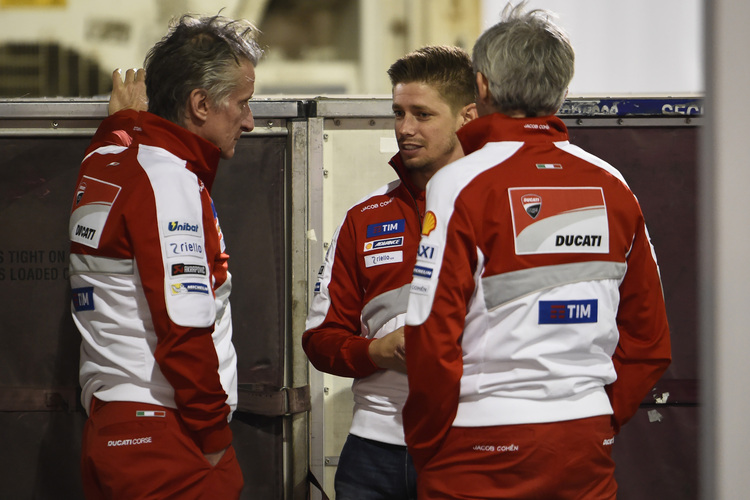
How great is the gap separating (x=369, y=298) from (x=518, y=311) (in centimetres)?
67

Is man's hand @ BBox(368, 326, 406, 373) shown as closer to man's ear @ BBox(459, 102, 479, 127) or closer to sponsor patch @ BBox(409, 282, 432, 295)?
sponsor patch @ BBox(409, 282, 432, 295)

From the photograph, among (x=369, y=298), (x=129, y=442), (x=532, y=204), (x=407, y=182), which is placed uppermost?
(x=407, y=182)

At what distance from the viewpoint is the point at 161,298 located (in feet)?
5.70

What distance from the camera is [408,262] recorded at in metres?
1.99

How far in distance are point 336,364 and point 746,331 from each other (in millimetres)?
1228

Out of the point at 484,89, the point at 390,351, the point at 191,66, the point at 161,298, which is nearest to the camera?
the point at 484,89

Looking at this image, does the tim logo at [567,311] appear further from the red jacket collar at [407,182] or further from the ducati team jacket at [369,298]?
the red jacket collar at [407,182]

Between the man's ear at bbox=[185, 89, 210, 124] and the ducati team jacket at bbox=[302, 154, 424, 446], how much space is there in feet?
1.55

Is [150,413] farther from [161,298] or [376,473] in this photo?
[376,473]

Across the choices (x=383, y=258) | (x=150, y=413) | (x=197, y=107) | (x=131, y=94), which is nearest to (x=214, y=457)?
(x=150, y=413)

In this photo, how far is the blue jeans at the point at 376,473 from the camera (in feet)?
6.31

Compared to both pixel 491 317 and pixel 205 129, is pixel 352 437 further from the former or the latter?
pixel 205 129

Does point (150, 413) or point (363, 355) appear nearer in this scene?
point (150, 413)

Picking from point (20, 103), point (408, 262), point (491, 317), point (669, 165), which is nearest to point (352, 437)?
point (408, 262)
